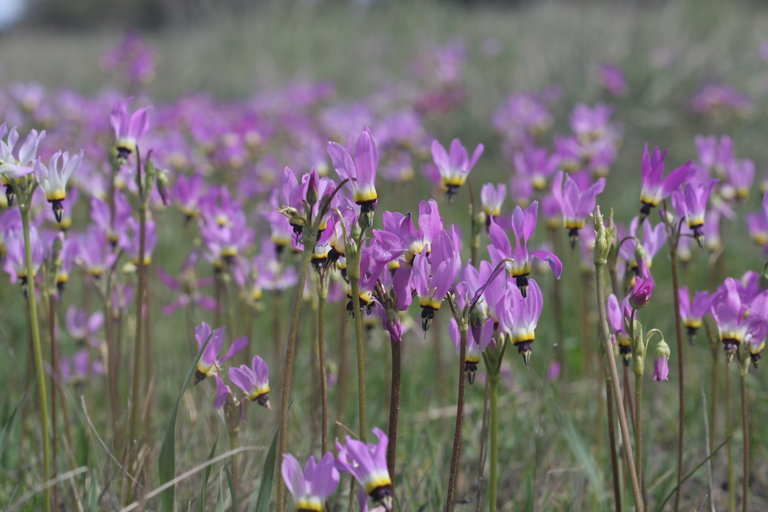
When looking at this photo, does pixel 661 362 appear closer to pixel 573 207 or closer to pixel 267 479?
pixel 573 207

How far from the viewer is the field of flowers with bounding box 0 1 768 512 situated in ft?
4.66

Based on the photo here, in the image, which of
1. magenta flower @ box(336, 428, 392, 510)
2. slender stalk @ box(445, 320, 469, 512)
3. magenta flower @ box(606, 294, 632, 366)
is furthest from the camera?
magenta flower @ box(606, 294, 632, 366)

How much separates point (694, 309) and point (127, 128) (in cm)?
134

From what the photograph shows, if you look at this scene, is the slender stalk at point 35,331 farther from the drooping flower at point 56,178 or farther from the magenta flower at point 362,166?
the magenta flower at point 362,166

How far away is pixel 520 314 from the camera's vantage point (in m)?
1.45

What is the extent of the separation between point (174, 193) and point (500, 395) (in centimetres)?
133

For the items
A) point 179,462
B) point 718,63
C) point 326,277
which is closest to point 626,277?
point 326,277

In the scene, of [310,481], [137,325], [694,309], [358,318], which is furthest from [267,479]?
[694,309]

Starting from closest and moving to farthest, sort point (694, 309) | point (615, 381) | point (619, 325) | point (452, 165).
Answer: point (615, 381)
point (619, 325)
point (694, 309)
point (452, 165)

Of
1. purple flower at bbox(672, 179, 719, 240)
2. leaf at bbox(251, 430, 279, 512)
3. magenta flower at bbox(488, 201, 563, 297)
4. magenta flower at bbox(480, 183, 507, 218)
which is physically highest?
magenta flower at bbox(480, 183, 507, 218)

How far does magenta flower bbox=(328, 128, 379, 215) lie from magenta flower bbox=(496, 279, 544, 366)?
277 mm

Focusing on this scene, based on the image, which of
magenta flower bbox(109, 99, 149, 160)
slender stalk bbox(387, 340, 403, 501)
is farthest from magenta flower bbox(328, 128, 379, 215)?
magenta flower bbox(109, 99, 149, 160)

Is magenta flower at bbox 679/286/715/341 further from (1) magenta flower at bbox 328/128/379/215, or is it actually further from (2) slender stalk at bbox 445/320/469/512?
(1) magenta flower at bbox 328/128/379/215

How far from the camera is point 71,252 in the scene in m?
2.17
